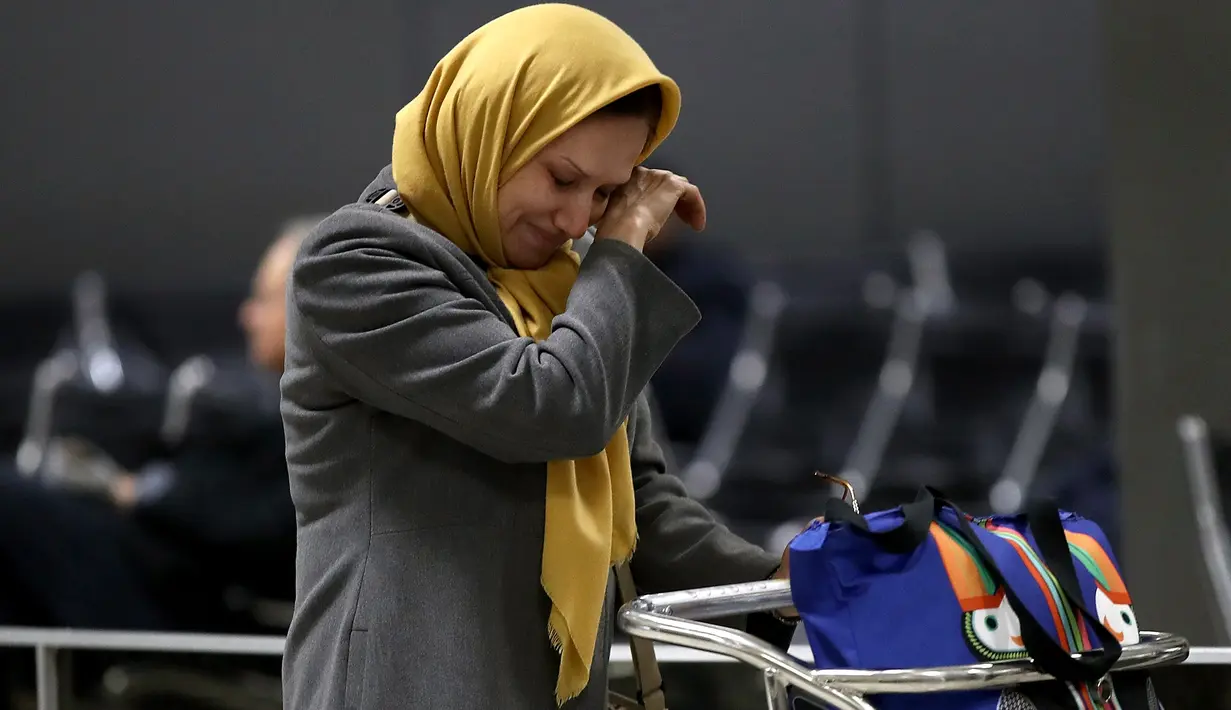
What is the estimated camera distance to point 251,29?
16.5 feet

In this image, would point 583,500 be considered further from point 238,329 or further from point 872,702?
point 238,329

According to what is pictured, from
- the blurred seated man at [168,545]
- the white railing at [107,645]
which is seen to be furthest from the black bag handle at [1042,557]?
the blurred seated man at [168,545]

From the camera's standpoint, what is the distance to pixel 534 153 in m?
1.19

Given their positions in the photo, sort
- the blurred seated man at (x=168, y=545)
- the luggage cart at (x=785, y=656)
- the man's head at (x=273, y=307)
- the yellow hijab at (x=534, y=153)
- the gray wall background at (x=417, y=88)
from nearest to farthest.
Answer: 1. the luggage cart at (x=785, y=656)
2. the yellow hijab at (x=534, y=153)
3. the man's head at (x=273, y=307)
4. the blurred seated man at (x=168, y=545)
5. the gray wall background at (x=417, y=88)

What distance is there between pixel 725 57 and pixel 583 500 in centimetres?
426

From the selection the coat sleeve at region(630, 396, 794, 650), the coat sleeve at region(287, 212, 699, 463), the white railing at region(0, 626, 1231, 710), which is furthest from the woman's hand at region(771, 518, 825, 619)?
the white railing at region(0, 626, 1231, 710)

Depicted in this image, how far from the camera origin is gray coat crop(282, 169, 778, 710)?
109 cm

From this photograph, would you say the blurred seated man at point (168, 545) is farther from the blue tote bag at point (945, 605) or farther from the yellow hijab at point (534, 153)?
the blue tote bag at point (945, 605)

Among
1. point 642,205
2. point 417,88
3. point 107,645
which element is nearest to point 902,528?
point 642,205

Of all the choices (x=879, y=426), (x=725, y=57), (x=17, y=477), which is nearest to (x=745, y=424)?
(x=879, y=426)

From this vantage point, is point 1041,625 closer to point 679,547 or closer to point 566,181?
point 679,547

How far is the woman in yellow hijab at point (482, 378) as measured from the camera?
1100 mm

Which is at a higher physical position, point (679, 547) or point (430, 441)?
point (430, 441)

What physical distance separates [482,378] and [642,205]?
255 millimetres
